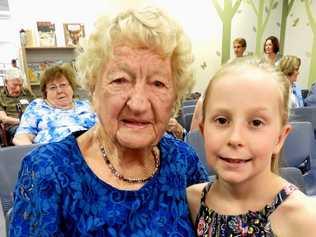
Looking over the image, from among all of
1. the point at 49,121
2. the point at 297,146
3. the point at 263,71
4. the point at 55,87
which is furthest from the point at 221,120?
the point at 55,87

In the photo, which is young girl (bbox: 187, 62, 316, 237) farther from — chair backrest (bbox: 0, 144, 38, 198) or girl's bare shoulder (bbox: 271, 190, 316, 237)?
chair backrest (bbox: 0, 144, 38, 198)

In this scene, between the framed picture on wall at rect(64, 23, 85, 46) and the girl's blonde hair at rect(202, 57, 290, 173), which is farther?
the framed picture on wall at rect(64, 23, 85, 46)

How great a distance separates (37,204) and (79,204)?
11cm

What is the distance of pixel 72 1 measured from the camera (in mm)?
5629

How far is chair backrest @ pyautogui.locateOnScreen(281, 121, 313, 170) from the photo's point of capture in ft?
7.57

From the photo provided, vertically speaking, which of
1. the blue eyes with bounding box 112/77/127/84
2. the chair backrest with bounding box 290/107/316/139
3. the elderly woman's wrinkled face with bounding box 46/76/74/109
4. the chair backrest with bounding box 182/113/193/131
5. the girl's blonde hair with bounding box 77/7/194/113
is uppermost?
the girl's blonde hair with bounding box 77/7/194/113

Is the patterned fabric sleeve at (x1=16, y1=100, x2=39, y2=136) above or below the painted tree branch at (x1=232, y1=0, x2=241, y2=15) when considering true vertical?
below

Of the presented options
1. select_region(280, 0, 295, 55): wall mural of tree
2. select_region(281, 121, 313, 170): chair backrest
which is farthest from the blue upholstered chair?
select_region(280, 0, 295, 55): wall mural of tree

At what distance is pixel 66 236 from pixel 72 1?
5.33m

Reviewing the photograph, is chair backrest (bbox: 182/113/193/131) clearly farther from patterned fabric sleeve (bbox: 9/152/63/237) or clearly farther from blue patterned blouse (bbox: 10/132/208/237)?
patterned fabric sleeve (bbox: 9/152/63/237)

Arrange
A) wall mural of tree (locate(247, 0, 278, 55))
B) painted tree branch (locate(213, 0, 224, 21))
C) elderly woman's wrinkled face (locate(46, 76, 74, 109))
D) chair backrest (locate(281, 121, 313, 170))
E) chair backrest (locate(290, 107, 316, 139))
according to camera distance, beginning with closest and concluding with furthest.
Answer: chair backrest (locate(281, 121, 313, 170)), elderly woman's wrinkled face (locate(46, 76, 74, 109)), chair backrest (locate(290, 107, 316, 139)), painted tree branch (locate(213, 0, 224, 21)), wall mural of tree (locate(247, 0, 278, 55))

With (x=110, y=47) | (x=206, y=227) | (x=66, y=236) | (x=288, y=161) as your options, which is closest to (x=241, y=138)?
(x=206, y=227)

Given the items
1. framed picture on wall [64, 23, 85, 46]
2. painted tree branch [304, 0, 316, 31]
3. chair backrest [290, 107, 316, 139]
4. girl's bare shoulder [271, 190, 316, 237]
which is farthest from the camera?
painted tree branch [304, 0, 316, 31]

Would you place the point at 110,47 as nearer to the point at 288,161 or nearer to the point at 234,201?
the point at 234,201
